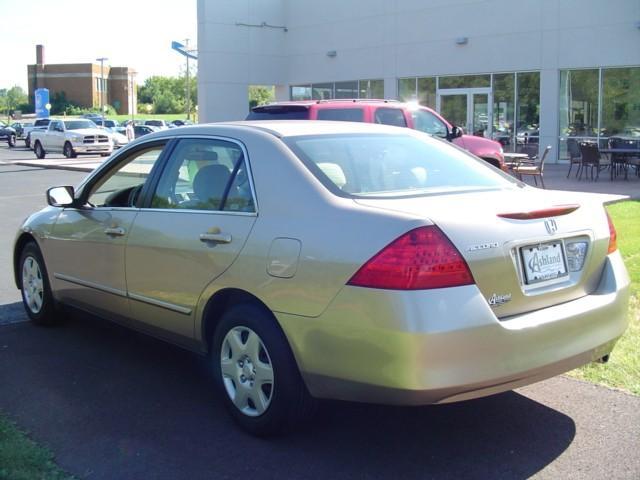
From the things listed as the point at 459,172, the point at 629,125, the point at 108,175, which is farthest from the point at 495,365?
the point at 629,125

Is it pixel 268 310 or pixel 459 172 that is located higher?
pixel 459 172

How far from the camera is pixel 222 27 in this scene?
3209cm

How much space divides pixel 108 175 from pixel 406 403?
310cm

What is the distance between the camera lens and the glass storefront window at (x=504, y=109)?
25.5 metres

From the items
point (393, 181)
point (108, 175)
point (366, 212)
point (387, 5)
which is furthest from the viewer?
point (387, 5)

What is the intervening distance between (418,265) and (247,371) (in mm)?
1226

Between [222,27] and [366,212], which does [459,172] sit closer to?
[366,212]

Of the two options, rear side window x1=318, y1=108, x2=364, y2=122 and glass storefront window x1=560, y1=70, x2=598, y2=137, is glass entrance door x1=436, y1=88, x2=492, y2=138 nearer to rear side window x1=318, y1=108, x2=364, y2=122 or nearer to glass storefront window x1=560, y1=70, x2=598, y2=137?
glass storefront window x1=560, y1=70, x2=598, y2=137

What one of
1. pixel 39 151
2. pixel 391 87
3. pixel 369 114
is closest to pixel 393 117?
pixel 369 114

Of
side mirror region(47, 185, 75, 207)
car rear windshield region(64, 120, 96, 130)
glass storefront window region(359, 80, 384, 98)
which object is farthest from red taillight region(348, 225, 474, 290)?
car rear windshield region(64, 120, 96, 130)

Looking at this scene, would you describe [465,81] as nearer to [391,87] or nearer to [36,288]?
[391,87]

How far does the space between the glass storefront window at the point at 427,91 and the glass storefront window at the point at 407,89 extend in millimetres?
253

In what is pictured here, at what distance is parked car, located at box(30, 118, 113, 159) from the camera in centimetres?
3378

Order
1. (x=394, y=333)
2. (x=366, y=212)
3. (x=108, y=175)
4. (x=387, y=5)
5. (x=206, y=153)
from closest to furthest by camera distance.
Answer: (x=394, y=333) → (x=366, y=212) → (x=206, y=153) → (x=108, y=175) → (x=387, y=5)
